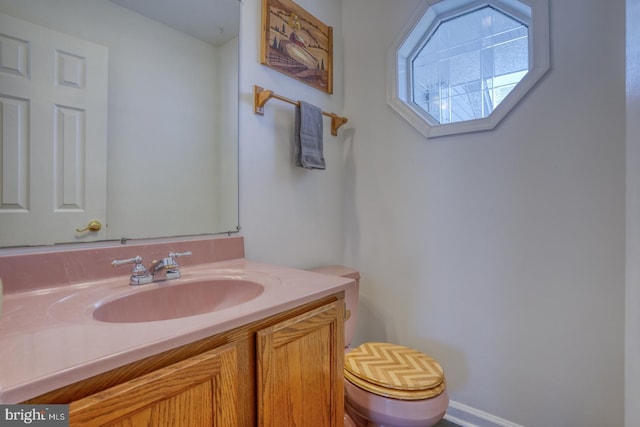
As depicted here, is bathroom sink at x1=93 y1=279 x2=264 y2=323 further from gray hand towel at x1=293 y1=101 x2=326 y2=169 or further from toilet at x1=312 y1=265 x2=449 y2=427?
gray hand towel at x1=293 y1=101 x2=326 y2=169

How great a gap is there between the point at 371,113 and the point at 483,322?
124 centimetres

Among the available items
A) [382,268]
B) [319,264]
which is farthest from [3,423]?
[382,268]

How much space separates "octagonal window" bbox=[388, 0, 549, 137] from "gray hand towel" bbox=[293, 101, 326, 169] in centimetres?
48

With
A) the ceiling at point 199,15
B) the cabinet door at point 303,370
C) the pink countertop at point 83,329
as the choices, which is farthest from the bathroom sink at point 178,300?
the ceiling at point 199,15

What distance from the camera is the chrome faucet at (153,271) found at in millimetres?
902

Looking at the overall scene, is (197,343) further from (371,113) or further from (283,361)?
(371,113)

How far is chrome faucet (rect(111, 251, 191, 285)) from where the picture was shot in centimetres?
90

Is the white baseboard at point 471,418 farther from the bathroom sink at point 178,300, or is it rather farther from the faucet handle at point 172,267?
the faucet handle at point 172,267

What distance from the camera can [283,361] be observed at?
2.39ft

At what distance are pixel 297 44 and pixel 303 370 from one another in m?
1.50

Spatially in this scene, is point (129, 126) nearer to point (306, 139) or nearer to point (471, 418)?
point (306, 139)

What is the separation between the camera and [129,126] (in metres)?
1.04

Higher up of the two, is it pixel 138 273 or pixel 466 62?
pixel 466 62

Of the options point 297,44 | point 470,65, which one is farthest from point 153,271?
point 470,65
